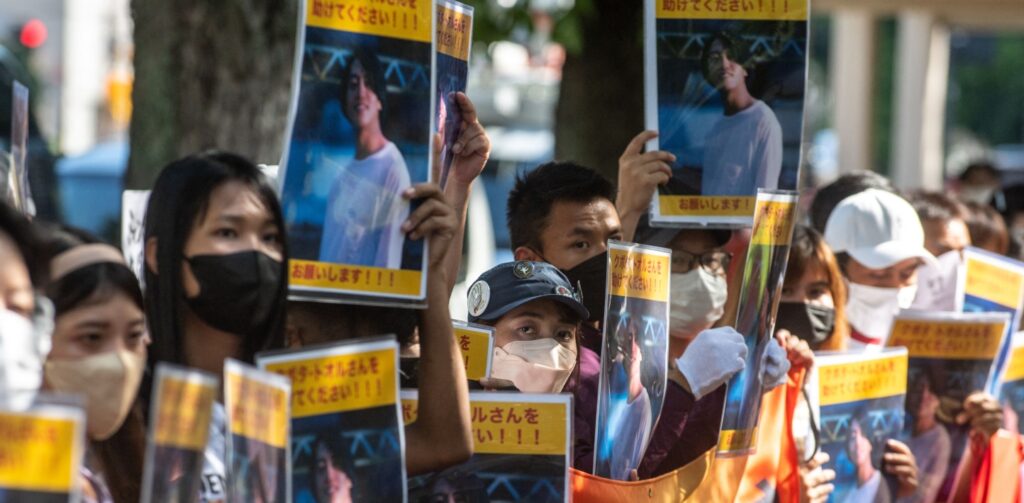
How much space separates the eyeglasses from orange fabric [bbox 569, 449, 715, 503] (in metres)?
0.47

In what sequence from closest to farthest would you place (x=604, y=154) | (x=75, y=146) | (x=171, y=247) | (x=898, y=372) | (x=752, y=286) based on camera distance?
(x=171, y=247) < (x=752, y=286) < (x=898, y=372) < (x=604, y=154) < (x=75, y=146)

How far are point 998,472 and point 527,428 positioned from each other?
1666mm

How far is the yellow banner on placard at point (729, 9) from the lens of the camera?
3594mm

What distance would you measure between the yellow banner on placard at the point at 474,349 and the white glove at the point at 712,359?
15.2 inches

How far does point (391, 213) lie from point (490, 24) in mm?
5605

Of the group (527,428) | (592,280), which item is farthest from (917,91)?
(527,428)

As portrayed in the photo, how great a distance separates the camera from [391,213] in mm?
2693

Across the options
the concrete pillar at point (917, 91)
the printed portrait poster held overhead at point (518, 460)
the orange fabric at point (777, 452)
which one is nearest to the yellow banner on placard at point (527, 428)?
the printed portrait poster held overhead at point (518, 460)

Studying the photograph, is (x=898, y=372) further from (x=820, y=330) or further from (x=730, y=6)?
(x=730, y=6)

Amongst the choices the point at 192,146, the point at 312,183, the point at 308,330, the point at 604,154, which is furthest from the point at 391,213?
the point at 604,154

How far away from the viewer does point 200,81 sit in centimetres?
653

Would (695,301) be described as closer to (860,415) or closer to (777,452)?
(777,452)

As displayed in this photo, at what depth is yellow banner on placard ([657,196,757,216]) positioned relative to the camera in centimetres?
359

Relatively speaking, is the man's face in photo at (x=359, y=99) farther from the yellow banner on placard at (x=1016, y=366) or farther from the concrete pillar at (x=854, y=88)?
the concrete pillar at (x=854, y=88)
